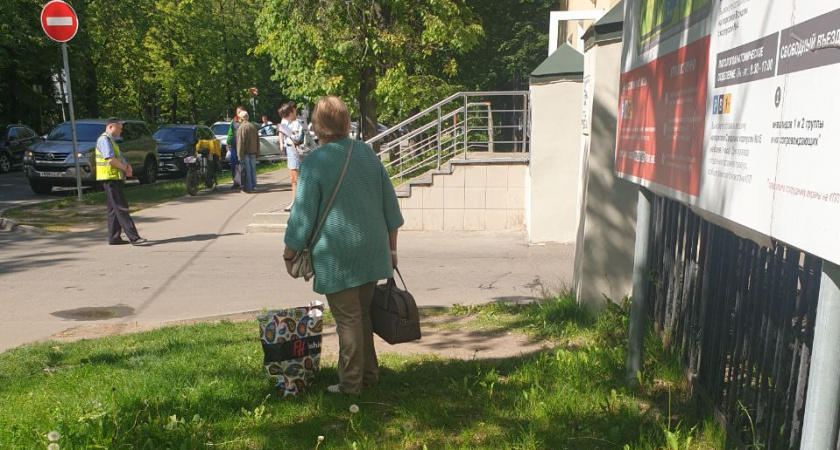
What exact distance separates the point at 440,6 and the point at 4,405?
45.0 feet

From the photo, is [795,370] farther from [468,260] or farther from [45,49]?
[45,49]

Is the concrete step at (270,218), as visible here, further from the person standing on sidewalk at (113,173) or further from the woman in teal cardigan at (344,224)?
the woman in teal cardigan at (344,224)

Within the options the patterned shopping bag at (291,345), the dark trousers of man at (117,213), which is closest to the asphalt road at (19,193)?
the dark trousers of man at (117,213)

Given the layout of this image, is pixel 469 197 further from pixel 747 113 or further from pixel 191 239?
pixel 747 113

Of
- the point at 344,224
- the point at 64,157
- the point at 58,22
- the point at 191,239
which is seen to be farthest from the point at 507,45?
the point at 344,224

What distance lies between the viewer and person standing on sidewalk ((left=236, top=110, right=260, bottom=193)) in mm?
18047

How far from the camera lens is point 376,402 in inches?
181

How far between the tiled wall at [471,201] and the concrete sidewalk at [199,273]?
0.90ft

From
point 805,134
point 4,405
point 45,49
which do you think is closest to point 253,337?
point 4,405

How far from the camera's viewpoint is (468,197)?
41.1 ft

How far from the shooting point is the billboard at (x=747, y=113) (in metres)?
1.93

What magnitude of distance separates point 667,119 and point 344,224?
1.82m

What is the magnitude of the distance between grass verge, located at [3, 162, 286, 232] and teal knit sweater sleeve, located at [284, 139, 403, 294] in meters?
10.2

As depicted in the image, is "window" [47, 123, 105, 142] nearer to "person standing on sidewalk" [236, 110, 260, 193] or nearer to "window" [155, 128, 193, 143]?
"person standing on sidewalk" [236, 110, 260, 193]
